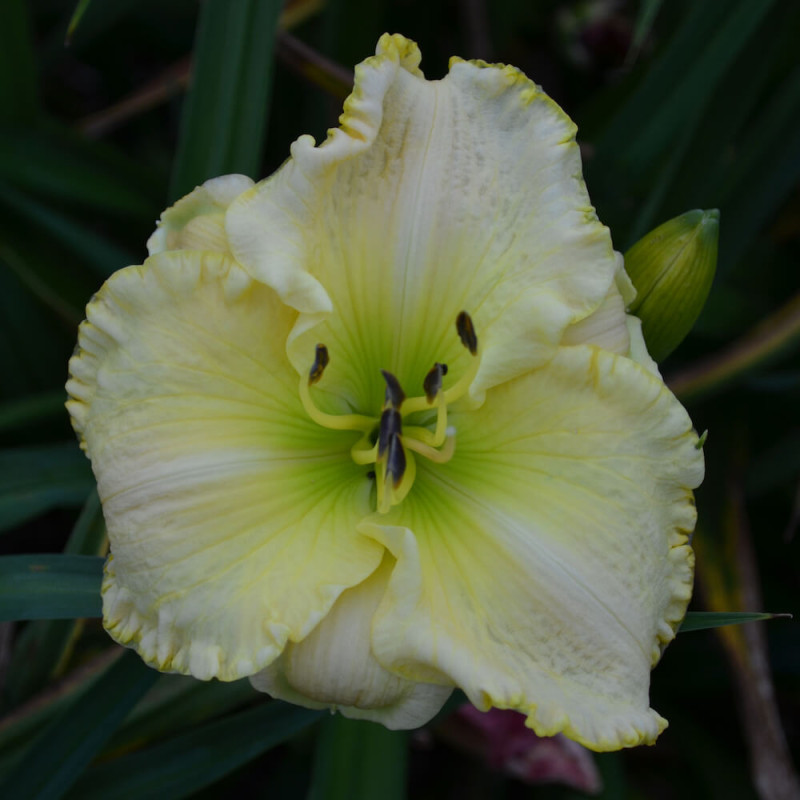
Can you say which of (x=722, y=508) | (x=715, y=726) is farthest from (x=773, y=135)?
(x=715, y=726)

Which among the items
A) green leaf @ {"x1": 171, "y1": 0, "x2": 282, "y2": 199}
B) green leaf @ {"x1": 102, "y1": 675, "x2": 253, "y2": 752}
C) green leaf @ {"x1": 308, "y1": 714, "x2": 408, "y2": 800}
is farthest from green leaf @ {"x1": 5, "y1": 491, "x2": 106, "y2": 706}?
green leaf @ {"x1": 171, "y1": 0, "x2": 282, "y2": 199}

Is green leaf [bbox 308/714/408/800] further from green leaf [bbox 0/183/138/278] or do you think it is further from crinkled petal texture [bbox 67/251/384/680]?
green leaf [bbox 0/183/138/278]

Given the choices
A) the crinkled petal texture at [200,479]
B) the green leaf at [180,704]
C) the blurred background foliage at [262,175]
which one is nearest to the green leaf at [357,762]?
the blurred background foliage at [262,175]

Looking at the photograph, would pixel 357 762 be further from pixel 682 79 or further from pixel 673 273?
pixel 682 79

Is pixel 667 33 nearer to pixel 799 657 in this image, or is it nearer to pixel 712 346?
pixel 712 346

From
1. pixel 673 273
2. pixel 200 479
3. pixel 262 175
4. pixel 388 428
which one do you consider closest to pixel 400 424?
pixel 388 428

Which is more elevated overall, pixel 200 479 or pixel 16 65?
pixel 16 65
